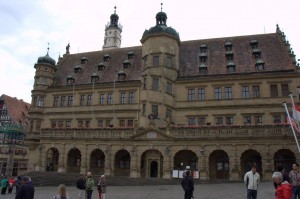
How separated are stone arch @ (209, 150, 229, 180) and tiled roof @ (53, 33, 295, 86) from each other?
38.4 feet

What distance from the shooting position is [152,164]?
36.8m

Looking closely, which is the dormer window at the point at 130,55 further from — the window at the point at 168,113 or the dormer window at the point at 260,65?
the dormer window at the point at 260,65

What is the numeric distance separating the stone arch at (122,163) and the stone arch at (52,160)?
975 centimetres

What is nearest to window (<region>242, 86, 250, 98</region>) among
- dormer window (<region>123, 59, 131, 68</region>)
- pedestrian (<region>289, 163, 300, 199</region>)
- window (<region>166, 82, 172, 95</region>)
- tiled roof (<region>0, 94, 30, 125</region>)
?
window (<region>166, 82, 172, 95</region>)

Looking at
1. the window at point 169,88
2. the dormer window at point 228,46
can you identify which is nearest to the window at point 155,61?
the window at point 169,88

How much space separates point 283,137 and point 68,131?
26.0m

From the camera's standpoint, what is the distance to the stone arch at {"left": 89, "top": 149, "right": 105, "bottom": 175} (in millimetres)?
40125

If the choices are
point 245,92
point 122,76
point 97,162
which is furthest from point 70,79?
point 245,92

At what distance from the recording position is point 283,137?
30922 mm

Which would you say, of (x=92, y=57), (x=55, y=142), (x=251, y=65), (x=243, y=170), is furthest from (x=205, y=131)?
(x=92, y=57)

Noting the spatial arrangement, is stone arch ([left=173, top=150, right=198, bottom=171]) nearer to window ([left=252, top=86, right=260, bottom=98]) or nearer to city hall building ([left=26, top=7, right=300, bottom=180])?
city hall building ([left=26, top=7, right=300, bottom=180])

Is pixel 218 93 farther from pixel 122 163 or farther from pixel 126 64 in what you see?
pixel 122 163

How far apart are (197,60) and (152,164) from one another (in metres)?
17.3

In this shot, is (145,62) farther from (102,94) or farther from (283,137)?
(283,137)
